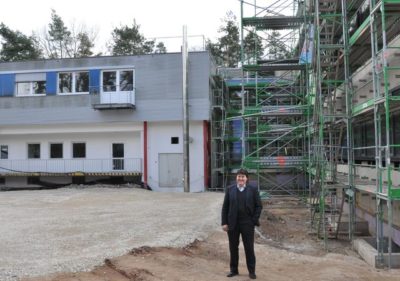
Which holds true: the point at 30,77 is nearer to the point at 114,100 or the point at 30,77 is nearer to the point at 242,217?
the point at 114,100

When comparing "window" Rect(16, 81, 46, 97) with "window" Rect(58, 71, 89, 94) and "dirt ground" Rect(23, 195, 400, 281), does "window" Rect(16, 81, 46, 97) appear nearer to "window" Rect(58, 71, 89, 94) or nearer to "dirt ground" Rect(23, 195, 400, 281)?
"window" Rect(58, 71, 89, 94)

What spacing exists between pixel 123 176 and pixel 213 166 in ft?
16.9

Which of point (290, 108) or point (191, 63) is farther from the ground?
point (191, 63)

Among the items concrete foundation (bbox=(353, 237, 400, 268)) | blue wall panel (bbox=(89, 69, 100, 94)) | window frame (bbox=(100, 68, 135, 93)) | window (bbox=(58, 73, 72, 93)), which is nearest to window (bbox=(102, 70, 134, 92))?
window frame (bbox=(100, 68, 135, 93))

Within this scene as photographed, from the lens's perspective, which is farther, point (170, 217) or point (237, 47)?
point (237, 47)

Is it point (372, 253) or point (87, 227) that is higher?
point (87, 227)

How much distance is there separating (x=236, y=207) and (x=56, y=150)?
2466cm

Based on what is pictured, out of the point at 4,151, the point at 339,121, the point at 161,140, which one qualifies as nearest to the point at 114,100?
the point at 161,140

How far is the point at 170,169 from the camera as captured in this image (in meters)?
29.1

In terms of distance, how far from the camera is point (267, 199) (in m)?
22.6

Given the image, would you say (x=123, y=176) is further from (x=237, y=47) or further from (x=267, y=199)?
(x=237, y=47)

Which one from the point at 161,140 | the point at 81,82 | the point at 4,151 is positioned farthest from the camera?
the point at 4,151

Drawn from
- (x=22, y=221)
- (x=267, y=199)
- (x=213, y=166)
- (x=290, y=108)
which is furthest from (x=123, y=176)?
(x=22, y=221)

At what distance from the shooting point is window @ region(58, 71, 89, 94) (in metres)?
30.1
